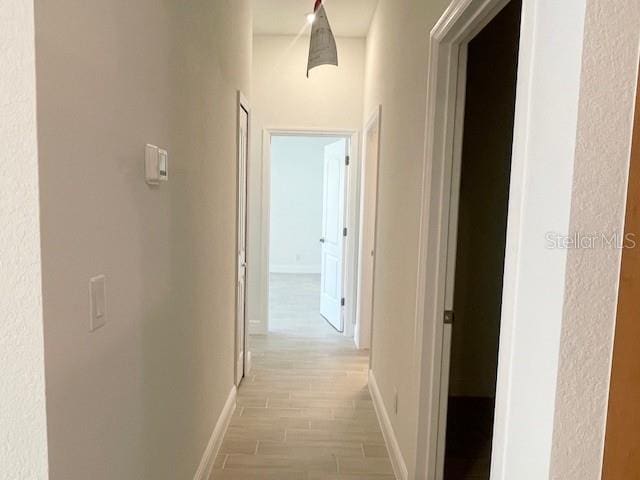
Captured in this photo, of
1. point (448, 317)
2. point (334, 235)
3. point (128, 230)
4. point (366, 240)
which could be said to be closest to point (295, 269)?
point (334, 235)

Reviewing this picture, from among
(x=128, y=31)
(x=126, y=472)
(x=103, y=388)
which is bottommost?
(x=126, y=472)

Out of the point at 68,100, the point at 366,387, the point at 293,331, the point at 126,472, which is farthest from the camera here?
the point at 293,331

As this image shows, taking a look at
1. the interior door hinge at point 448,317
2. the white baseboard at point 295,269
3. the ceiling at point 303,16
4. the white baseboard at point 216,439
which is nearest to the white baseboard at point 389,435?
the interior door hinge at point 448,317

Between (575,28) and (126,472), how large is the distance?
1501 mm

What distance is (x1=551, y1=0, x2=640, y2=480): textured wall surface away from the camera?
750mm

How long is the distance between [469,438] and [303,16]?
3451mm

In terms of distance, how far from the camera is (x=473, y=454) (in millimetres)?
2504

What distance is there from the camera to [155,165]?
1.39 metres

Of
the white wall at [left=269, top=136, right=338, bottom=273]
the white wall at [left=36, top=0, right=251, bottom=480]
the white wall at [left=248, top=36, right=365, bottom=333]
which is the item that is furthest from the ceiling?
the white wall at [left=269, top=136, right=338, bottom=273]

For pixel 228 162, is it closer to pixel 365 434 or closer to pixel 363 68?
pixel 365 434

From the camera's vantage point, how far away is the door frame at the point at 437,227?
5.86 feet

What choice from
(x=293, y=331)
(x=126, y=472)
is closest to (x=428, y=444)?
(x=126, y=472)

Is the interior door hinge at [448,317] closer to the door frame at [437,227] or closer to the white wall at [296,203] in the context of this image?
the door frame at [437,227]

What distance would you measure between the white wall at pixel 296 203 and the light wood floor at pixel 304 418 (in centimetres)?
390
